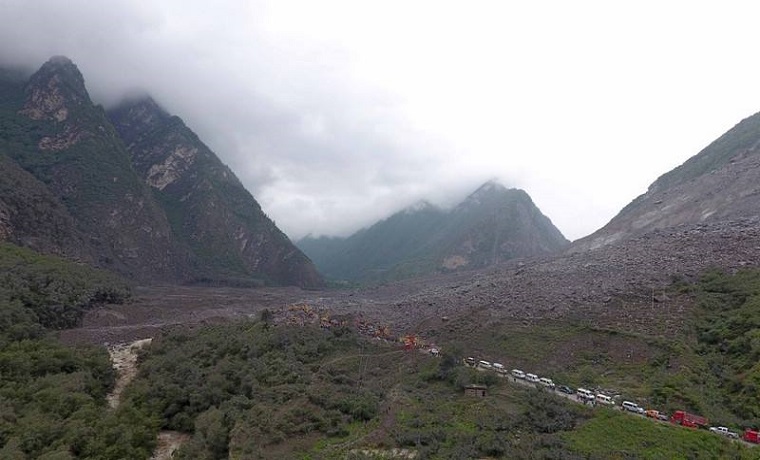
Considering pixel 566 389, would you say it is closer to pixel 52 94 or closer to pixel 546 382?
pixel 546 382

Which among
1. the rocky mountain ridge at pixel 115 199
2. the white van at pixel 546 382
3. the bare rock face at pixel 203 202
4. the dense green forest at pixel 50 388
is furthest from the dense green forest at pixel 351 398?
the bare rock face at pixel 203 202

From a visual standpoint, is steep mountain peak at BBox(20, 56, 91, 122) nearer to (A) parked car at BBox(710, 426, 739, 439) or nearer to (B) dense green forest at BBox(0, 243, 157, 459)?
(B) dense green forest at BBox(0, 243, 157, 459)

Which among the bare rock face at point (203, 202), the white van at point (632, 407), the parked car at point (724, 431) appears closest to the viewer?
A: the parked car at point (724, 431)

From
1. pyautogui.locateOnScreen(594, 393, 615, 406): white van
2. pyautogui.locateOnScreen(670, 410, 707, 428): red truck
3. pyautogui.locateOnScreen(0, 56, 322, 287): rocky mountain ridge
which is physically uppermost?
pyautogui.locateOnScreen(0, 56, 322, 287): rocky mountain ridge

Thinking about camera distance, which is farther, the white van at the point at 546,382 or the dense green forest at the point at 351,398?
the white van at the point at 546,382

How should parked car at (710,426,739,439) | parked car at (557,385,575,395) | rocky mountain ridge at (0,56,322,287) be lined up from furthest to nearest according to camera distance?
rocky mountain ridge at (0,56,322,287), parked car at (557,385,575,395), parked car at (710,426,739,439)

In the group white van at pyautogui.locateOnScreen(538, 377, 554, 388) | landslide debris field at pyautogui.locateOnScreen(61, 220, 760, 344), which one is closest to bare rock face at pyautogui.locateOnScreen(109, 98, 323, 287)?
landslide debris field at pyautogui.locateOnScreen(61, 220, 760, 344)

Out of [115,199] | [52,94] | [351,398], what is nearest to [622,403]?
[351,398]

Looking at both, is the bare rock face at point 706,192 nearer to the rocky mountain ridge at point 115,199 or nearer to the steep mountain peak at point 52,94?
the rocky mountain ridge at point 115,199
